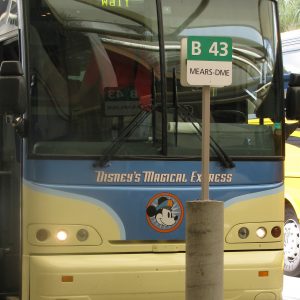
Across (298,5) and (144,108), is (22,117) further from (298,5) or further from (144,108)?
(298,5)

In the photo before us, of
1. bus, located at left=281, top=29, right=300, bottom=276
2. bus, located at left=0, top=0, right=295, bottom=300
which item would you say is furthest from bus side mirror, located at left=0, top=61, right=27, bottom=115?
bus, located at left=281, top=29, right=300, bottom=276

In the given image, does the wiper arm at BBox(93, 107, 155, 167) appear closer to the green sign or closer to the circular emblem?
the circular emblem

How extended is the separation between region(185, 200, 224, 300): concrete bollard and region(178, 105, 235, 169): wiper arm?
789 millimetres

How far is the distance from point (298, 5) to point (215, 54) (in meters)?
29.1

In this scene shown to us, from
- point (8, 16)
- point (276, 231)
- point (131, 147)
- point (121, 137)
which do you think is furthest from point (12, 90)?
point (276, 231)

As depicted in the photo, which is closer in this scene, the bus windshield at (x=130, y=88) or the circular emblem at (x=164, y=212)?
the bus windshield at (x=130, y=88)

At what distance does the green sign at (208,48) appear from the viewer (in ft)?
13.8

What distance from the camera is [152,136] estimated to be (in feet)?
15.8

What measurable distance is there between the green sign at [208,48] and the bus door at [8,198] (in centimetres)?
165

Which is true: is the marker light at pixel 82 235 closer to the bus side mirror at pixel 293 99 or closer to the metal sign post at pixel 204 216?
the metal sign post at pixel 204 216

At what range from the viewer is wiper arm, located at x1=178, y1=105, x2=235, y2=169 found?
193 inches

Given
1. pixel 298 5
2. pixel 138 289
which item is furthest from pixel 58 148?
pixel 298 5

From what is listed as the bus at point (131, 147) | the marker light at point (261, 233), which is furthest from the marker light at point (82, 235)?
the marker light at point (261, 233)

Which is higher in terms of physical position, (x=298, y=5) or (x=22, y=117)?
(x=298, y=5)
